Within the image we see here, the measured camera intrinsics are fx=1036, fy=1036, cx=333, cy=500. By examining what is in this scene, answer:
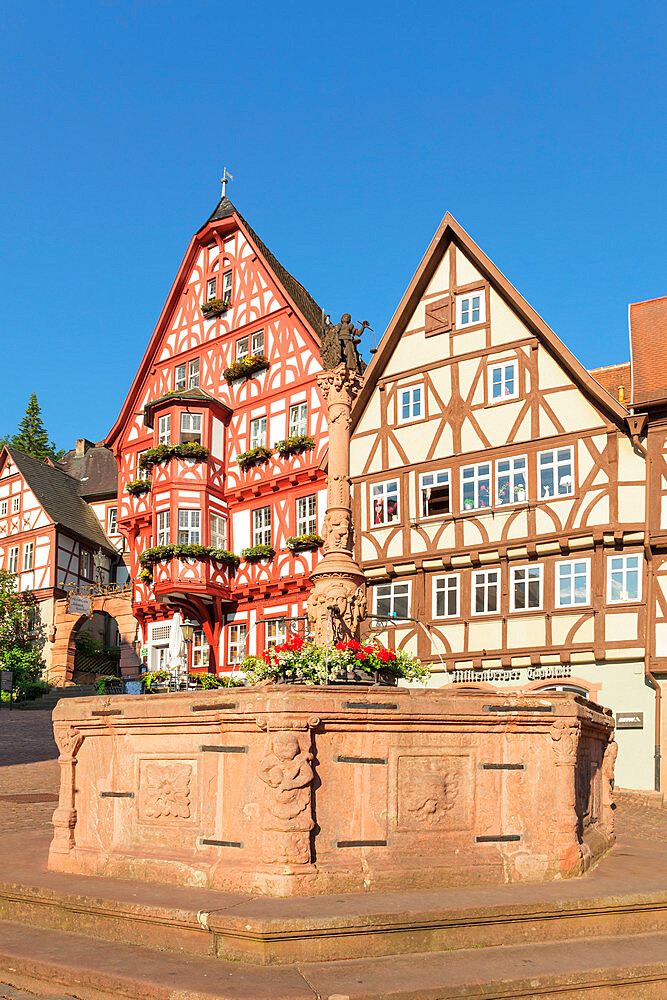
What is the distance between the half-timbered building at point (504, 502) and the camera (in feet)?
79.7

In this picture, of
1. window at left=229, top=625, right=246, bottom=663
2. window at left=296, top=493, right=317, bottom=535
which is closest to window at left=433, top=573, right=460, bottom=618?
window at left=296, top=493, right=317, bottom=535

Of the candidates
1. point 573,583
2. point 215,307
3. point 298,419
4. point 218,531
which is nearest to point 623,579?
point 573,583

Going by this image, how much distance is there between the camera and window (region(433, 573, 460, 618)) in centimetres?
2684

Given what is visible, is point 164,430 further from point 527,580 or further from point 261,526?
point 527,580

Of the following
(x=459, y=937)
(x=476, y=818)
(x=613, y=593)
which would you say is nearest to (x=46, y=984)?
(x=459, y=937)

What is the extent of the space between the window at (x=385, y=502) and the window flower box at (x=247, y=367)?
760 centimetres

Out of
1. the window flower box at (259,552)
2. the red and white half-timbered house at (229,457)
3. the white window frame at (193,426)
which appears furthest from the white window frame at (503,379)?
the white window frame at (193,426)

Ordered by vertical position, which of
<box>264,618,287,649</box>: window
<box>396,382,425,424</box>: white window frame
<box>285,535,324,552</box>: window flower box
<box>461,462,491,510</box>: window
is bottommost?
<box>264,618,287,649</box>: window

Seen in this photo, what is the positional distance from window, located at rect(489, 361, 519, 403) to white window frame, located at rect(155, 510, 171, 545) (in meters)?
12.3

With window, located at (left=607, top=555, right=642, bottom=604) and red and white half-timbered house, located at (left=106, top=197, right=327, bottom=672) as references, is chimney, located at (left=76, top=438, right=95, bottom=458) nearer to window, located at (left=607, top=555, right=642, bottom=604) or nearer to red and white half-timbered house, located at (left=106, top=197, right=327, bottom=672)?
red and white half-timbered house, located at (left=106, top=197, right=327, bottom=672)

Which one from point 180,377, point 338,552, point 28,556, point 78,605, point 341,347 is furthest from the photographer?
point 28,556

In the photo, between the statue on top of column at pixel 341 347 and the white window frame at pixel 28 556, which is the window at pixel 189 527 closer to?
the white window frame at pixel 28 556

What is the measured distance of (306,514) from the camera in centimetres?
3234

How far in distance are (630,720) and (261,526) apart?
14313 mm
